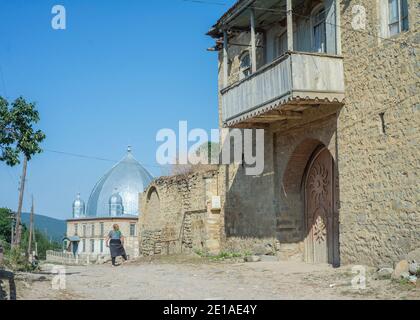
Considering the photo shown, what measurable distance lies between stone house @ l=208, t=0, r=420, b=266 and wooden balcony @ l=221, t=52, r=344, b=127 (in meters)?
0.02

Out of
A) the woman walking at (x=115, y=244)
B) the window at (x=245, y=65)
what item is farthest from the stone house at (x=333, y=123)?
the woman walking at (x=115, y=244)

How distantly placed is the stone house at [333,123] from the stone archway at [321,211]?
26 millimetres

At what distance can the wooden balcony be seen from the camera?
1218cm

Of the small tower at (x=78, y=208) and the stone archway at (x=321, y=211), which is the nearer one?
the stone archway at (x=321, y=211)

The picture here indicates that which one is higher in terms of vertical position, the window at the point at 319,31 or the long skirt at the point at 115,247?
the window at the point at 319,31

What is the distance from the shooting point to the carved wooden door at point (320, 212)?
13.9 m

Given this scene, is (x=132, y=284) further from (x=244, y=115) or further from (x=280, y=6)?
(x=280, y=6)

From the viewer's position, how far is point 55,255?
5275 cm

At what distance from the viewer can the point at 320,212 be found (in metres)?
14.4

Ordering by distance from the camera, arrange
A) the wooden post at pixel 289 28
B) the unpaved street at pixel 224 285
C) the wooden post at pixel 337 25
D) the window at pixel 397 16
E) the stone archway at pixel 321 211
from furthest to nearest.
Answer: the stone archway at pixel 321 211, the wooden post at pixel 337 25, the wooden post at pixel 289 28, the window at pixel 397 16, the unpaved street at pixel 224 285

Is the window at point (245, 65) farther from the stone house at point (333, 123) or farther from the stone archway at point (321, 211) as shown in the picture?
the stone archway at point (321, 211)

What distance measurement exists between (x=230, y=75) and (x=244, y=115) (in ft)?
15.9

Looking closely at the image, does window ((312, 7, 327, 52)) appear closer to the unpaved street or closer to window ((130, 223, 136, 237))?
the unpaved street
